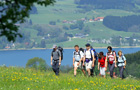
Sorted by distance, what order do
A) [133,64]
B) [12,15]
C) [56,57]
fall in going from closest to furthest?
[12,15]
[56,57]
[133,64]

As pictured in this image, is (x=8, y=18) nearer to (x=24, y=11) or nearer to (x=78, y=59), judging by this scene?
(x=24, y=11)

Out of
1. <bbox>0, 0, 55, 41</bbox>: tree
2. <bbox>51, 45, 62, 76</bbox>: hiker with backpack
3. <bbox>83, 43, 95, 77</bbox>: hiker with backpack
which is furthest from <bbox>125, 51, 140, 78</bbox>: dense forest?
<bbox>0, 0, 55, 41</bbox>: tree

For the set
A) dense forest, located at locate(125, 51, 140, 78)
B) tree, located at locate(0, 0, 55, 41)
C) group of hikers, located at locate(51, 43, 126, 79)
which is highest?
tree, located at locate(0, 0, 55, 41)

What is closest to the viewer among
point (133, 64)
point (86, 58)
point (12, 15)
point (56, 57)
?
point (12, 15)

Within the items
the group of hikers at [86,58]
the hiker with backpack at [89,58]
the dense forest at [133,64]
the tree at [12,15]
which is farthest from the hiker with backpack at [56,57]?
the dense forest at [133,64]

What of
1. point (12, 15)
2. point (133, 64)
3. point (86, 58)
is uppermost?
point (12, 15)

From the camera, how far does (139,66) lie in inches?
4441

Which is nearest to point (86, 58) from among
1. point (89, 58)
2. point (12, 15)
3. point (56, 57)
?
point (89, 58)

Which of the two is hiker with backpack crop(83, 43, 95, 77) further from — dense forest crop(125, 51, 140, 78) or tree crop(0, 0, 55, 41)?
dense forest crop(125, 51, 140, 78)

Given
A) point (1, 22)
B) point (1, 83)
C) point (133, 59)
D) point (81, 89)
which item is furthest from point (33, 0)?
point (133, 59)

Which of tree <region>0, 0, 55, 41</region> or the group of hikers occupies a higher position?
tree <region>0, 0, 55, 41</region>

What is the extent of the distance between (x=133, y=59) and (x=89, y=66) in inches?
4361

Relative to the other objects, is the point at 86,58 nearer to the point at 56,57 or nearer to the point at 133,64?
the point at 56,57

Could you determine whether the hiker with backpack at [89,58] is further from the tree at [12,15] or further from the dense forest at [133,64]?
the dense forest at [133,64]
